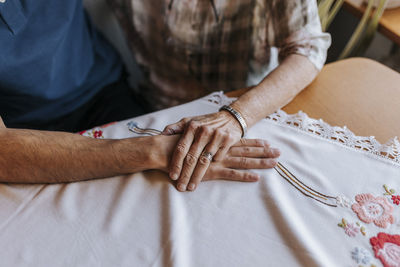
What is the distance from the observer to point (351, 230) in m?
0.61

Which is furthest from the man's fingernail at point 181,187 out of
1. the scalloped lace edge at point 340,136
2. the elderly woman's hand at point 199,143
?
the scalloped lace edge at point 340,136

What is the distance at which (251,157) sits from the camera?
2.48 feet

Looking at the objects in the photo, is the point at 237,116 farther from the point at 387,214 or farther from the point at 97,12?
the point at 97,12

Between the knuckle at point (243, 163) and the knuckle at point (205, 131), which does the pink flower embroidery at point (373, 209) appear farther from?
the knuckle at point (205, 131)

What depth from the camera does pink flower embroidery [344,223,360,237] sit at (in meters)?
0.60

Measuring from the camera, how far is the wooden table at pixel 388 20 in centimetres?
123

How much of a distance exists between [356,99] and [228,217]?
1.77 ft

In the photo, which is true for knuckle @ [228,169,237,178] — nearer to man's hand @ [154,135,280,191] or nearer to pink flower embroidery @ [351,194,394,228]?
man's hand @ [154,135,280,191]

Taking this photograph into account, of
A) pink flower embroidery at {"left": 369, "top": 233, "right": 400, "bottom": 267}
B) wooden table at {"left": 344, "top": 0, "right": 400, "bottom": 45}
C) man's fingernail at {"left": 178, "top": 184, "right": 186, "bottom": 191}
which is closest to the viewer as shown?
pink flower embroidery at {"left": 369, "top": 233, "right": 400, "bottom": 267}

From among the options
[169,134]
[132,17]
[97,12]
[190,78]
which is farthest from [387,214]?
[97,12]

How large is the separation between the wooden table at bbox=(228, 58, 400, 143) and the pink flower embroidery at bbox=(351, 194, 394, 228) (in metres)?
0.19

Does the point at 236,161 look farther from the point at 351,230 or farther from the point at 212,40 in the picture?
the point at 212,40

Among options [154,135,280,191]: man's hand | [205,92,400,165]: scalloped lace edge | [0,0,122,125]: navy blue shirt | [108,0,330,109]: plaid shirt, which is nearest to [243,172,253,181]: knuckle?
[154,135,280,191]: man's hand

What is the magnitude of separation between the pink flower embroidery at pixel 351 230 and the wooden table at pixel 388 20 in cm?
95
